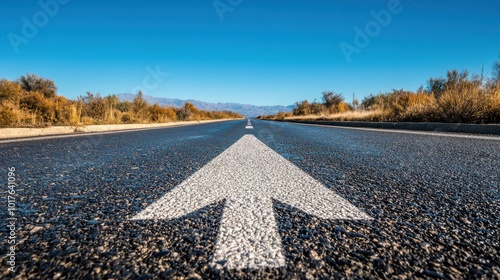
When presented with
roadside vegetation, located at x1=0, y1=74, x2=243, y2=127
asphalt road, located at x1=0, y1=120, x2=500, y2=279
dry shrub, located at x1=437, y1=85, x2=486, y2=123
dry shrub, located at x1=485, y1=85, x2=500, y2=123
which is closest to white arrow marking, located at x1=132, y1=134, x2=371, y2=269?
asphalt road, located at x1=0, y1=120, x2=500, y2=279

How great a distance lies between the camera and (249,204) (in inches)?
54.9

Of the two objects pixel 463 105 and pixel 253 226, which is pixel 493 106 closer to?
pixel 463 105

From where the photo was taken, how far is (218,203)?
55.9 inches

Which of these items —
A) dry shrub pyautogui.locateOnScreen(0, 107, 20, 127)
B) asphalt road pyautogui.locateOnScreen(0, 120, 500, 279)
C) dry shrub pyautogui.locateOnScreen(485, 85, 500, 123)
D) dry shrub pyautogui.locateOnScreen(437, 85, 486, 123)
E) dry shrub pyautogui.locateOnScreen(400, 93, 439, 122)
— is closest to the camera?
asphalt road pyautogui.locateOnScreen(0, 120, 500, 279)

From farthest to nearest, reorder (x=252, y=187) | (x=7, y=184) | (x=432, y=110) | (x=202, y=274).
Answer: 1. (x=432, y=110)
2. (x=7, y=184)
3. (x=252, y=187)
4. (x=202, y=274)

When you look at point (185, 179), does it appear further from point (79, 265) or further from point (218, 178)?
point (79, 265)

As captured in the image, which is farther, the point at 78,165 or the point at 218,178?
Answer: the point at 78,165

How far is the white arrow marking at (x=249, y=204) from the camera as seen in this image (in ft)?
2.84

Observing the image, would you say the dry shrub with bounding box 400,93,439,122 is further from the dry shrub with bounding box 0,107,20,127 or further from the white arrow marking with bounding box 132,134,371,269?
the dry shrub with bounding box 0,107,20,127

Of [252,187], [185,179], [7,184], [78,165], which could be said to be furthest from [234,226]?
[78,165]

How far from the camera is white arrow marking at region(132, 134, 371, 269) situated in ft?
2.84

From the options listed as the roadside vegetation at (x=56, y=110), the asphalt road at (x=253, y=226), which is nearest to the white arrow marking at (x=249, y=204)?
the asphalt road at (x=253, y=226)

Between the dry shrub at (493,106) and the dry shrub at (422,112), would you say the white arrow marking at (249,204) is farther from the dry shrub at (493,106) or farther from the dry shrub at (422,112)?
the dry shrub at (422,112)

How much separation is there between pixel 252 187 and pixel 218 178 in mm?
419
